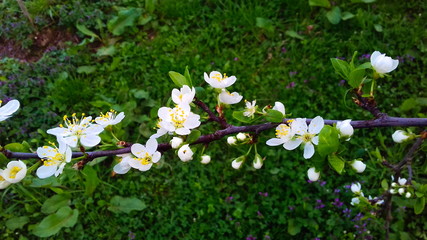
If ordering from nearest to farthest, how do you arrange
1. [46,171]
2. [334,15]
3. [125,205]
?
[46,171], [125,205], [334,15]

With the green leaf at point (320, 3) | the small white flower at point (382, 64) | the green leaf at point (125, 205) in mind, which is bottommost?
the green leaf at point (125, 205)

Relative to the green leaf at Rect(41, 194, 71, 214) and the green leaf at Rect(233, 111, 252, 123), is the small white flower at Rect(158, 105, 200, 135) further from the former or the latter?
the green leaf at Rect(41, 194, 71, 214)

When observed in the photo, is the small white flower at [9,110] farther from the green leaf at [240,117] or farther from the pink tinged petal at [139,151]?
the green leaf at [240,117]

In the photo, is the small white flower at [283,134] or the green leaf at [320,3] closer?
the small white flower at [283,134]

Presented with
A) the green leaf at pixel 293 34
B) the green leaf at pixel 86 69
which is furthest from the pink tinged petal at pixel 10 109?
the green leaf at pixel 293 34

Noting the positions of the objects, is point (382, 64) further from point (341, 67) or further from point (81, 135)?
point (81, 135)

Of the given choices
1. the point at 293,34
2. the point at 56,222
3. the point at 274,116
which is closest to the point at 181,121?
the point at 274,116

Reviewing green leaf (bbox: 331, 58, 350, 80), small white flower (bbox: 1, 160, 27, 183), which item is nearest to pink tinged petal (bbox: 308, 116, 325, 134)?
green leaf (bbox: 331, 58, 350, 80)
